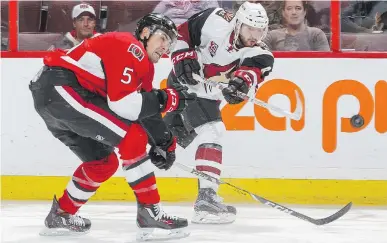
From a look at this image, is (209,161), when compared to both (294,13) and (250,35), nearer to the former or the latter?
(250,35)

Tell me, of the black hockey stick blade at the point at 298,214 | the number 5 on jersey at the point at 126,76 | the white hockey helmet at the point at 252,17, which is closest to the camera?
the number 5 on jersey at the point at 126,76

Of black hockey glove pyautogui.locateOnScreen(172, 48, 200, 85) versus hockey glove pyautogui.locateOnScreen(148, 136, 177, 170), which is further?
black hockey glove pyautogui.locateOnScreen(172, 48, 200, 85)

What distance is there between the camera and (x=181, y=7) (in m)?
Answer: 4.77

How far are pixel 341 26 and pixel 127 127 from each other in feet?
5.73

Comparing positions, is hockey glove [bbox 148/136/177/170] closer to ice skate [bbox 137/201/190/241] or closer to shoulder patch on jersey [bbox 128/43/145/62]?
ice skate [bbox 137/201/190/241]

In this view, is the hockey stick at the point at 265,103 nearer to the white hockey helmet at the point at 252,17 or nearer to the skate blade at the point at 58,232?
the white hockey helmet at the point at 252,17

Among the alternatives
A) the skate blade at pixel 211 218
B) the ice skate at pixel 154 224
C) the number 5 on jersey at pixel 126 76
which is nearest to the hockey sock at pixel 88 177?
the ice skate at pixel 154 224

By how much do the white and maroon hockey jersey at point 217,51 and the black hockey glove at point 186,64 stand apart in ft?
0.14

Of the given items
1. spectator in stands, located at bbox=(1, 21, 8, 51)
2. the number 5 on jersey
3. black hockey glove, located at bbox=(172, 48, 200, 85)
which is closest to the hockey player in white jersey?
black hockey glove, located at bbox=(172, 48, 200, 85)

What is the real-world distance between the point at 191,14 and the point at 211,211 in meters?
1.28

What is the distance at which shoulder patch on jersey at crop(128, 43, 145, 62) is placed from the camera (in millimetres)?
3236

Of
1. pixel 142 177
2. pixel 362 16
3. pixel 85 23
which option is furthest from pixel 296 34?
pixel 142 177

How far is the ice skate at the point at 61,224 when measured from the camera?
11.4 feet

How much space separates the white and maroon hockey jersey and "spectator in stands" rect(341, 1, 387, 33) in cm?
78
